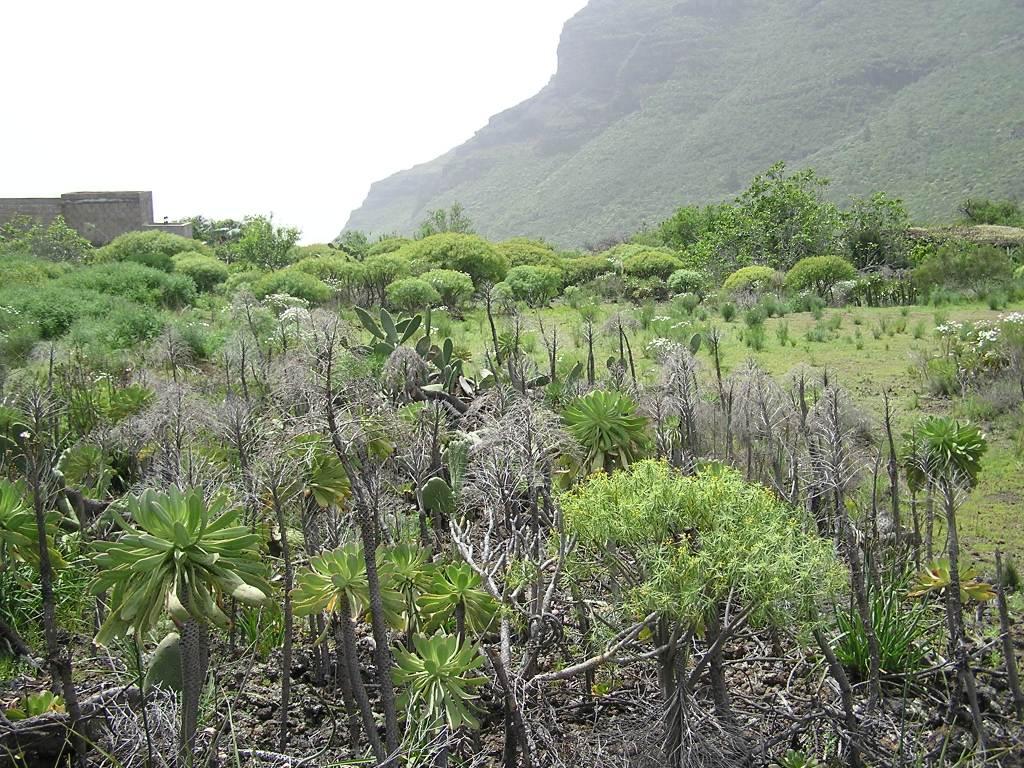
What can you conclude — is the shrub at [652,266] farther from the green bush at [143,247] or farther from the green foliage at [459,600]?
the green foliage at [459,600]

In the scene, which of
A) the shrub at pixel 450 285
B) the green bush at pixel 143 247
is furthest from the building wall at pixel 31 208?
the shrub at pixel 450 285

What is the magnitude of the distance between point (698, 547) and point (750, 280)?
2134 cm

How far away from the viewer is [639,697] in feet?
11.8

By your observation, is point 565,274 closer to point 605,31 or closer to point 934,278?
point 934,278

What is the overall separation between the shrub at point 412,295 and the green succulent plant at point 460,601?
50.8 feet

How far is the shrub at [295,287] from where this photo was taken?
61.1 ft

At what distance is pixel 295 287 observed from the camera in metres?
18.6

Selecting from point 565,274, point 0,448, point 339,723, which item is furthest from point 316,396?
point 565,274

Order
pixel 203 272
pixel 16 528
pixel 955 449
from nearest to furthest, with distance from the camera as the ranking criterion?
pixel 16 528 → pixel 955 449 → pixel 203 272

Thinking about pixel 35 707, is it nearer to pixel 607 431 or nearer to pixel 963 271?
pixel 607 431

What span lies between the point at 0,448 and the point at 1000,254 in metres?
23.0

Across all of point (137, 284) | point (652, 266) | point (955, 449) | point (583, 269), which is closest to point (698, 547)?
point (955, 449)

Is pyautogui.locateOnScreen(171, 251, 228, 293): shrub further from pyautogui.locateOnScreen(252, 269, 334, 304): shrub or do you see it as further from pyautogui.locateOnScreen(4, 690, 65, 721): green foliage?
pyautogui.locateOnScreen(4, 690, 65, 721): green foliage

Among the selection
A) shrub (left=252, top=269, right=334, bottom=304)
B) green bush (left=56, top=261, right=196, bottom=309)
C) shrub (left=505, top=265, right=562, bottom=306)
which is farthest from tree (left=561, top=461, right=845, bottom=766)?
shrub (left=505, top=265, right=562, bottom=306)
